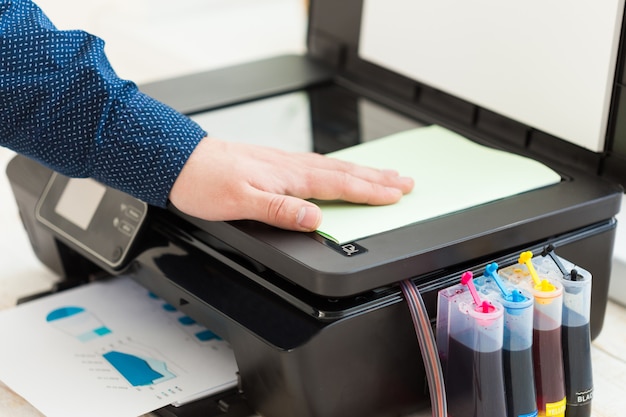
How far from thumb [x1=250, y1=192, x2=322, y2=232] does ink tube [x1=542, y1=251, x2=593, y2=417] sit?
0.63 feet

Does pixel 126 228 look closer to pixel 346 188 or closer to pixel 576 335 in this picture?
pixel 346 188

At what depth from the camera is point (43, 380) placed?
0.85m

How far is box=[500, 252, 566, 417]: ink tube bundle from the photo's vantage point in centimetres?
72

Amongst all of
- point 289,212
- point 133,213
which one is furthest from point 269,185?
point 133,213

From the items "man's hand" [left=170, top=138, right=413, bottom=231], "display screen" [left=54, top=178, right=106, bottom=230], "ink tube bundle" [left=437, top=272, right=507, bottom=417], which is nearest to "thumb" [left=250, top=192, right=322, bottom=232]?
"man's hand" [left=170, top=138, right=413, bottom=231]

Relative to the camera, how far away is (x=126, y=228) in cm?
92

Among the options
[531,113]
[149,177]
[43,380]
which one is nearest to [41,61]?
[149,177]

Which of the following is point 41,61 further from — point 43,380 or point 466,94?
point 466,94

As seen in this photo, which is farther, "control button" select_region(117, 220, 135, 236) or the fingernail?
"control button" select_region(117, 220, 135, 236)

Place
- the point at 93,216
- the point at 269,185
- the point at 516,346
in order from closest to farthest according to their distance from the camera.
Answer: the point at 516,346
the point at 269,185
the point at 93,216

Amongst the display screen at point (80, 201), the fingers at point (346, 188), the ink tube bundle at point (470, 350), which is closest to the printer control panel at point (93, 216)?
the display screen at point (80, 201)

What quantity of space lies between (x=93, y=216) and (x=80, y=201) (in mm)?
35

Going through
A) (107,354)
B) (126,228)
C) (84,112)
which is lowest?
(107,354)

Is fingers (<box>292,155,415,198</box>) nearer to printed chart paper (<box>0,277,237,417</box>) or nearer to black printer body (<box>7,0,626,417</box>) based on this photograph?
black printer body (<box>7,0,626,417</box>)
